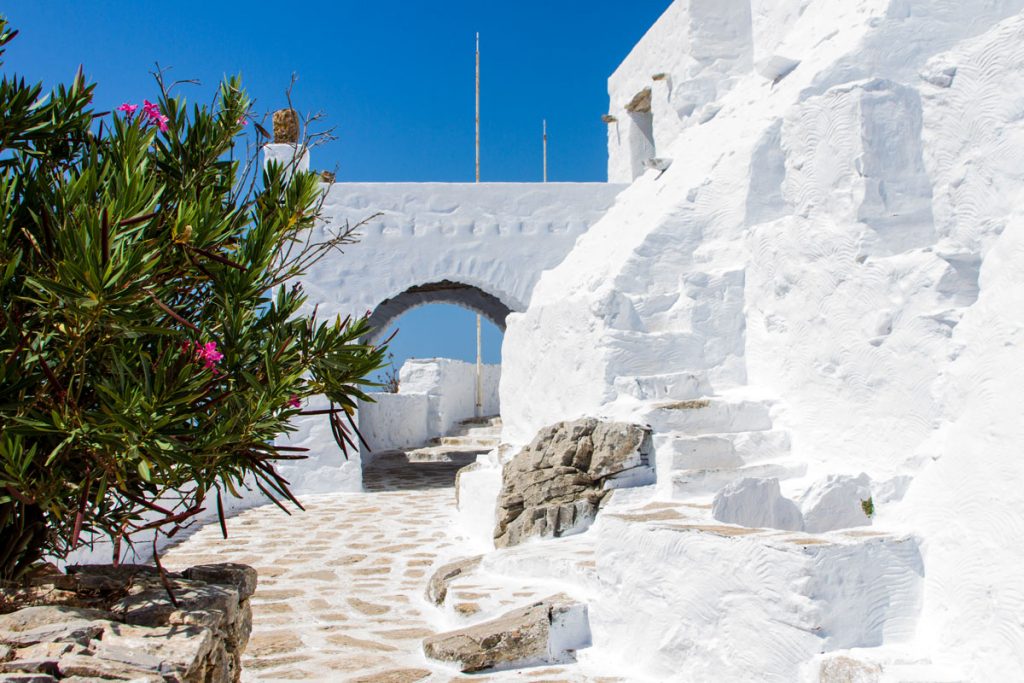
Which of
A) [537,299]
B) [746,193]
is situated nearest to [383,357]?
[746,193]

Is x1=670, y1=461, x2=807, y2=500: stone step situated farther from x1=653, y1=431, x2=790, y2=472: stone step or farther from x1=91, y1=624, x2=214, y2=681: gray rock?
x1=91, y1=624, x2=214, y2=681: gray rock

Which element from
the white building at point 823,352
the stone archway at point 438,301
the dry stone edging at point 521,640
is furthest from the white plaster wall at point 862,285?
the stone archway at point 438,301

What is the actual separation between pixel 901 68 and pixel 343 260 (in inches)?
273

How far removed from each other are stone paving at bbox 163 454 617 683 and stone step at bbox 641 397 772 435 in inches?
72.0

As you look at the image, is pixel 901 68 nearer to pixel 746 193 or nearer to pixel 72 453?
pixel 746 193

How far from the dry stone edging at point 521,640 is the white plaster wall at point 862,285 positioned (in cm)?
42

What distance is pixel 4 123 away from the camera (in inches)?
107

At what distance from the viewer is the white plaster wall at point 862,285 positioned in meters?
3.28

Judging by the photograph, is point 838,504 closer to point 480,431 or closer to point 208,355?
point 208,355

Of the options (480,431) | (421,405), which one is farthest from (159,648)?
(421,405)

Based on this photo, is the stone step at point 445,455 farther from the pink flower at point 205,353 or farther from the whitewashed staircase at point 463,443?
the pink flower at point 205,353

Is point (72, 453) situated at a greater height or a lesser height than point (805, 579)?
greater

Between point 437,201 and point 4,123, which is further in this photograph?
point 437,201

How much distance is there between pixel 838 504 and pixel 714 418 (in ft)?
4.50
